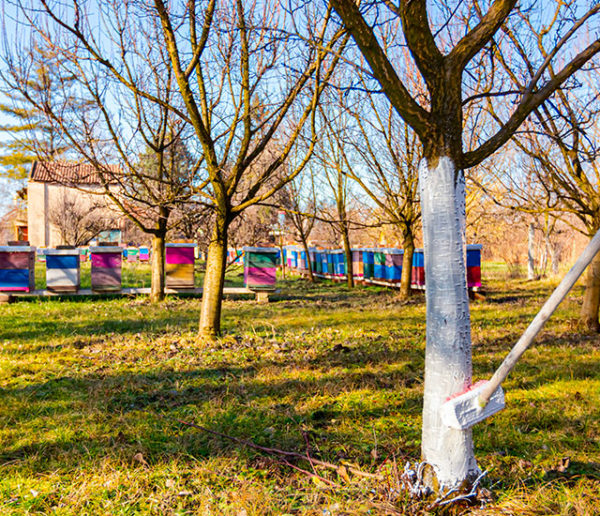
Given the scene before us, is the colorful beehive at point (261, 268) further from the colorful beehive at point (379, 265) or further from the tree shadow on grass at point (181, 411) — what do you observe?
the tree shadow on grass at point (181, 411)

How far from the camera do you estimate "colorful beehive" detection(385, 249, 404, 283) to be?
515 inches

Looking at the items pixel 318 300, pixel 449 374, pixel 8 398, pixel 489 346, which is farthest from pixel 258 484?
pixel 318 300

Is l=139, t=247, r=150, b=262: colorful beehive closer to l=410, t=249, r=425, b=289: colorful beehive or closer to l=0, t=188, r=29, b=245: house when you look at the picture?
l=0, t=188, r=29, b=245: house

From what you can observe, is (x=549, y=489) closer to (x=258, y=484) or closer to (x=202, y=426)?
(x=258, y=484)

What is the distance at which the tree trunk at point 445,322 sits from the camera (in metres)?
2.21

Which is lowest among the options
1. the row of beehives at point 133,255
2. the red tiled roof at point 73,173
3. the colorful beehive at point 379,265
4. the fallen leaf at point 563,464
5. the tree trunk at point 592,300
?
the fallen leaf at point 563,464

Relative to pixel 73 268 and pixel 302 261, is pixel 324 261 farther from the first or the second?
pixel 73 268

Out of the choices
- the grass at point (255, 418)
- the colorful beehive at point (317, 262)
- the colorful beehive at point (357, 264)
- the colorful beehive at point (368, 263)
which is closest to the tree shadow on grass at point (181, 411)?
the grass at point (255, 418)

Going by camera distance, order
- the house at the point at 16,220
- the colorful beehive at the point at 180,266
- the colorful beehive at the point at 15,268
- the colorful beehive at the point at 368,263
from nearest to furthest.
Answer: the colorful beehive at the point at 15,268 → the colorful beehive at the point at 180,266 → the colorful beehive at the point at 368,263 → the house at the point at 16,220

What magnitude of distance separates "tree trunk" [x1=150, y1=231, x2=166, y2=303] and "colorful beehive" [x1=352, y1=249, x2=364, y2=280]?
23.6 ft

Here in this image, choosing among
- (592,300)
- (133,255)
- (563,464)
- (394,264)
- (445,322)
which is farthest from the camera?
(133,255)

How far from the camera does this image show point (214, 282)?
245 inches

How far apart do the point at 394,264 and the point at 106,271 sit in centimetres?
760

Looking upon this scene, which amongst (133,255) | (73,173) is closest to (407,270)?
(73,173)
